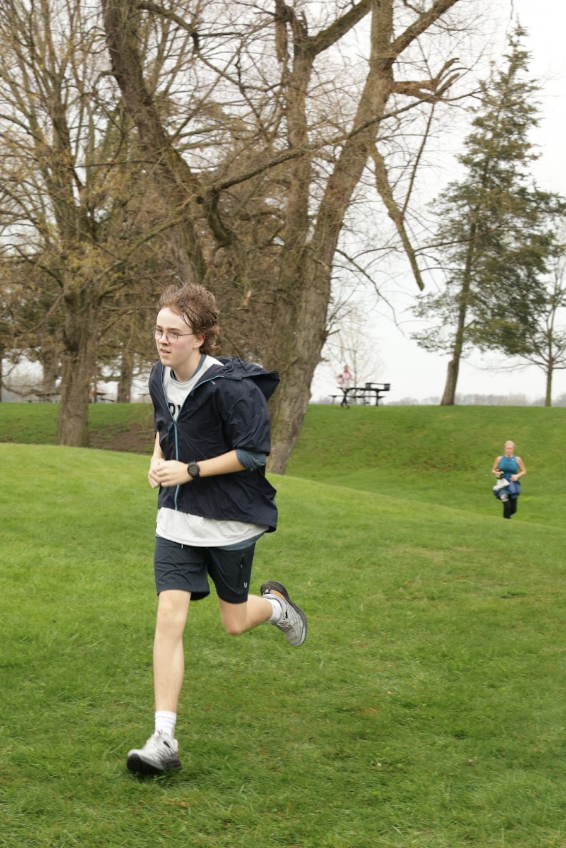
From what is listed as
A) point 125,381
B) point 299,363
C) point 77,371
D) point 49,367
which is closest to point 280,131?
point 299,363

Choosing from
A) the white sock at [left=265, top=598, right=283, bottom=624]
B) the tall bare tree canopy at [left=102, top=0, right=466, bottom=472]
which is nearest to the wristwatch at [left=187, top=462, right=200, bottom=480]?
the white sock at [left=265, top=598, right=283, bottom=624]

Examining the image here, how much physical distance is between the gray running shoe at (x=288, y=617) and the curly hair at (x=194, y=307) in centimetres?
177

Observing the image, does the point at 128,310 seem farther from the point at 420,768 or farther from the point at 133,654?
the point at 420,768

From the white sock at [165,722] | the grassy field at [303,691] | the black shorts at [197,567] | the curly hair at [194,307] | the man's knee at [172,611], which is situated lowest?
the grassy field at [303,691]

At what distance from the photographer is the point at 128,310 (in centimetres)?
2225

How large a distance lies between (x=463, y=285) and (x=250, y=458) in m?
38.2

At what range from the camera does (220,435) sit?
14.7 ft

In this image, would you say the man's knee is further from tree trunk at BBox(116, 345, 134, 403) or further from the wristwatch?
tree trunk at BBox(116, 345, 134, 403)

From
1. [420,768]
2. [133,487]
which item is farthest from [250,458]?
[133,487]

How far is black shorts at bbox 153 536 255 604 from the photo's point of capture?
4.38m

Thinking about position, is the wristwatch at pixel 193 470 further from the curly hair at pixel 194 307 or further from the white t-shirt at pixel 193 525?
the curly hair at pixel 194 307

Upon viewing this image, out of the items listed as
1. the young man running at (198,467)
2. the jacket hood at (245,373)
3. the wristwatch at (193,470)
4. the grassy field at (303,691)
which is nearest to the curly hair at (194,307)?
the young man running at (198,467)

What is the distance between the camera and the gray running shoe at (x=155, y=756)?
4.03m

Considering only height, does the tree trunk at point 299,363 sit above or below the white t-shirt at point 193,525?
above
